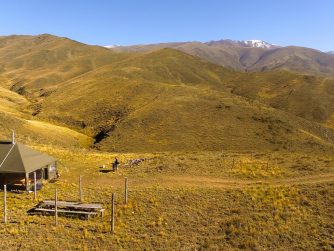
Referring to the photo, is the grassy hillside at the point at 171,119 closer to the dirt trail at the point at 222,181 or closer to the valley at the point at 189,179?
the valley at the point at 189,179

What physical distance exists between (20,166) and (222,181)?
60.2ft

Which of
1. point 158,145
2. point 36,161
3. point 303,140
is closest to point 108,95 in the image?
point 158,145

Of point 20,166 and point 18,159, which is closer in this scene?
point 20,166

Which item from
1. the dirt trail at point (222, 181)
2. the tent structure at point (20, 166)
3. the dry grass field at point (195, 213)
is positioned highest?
the tent structure at point (20, 166)

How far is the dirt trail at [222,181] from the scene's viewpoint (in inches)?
1278

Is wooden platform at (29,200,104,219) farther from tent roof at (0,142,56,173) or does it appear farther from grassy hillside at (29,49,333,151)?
grassy hillside at (29,49,333,151)

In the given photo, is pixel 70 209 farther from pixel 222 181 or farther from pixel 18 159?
pixel 222 181

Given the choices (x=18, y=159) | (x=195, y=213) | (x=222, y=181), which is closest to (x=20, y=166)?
(x=18, y=159)

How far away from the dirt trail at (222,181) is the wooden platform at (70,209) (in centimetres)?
701

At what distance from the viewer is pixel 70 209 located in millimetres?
27438

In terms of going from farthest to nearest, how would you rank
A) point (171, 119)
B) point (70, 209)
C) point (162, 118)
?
point (162, 118) → point (171, 119) → point (70, 209)

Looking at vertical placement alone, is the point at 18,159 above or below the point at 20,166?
above

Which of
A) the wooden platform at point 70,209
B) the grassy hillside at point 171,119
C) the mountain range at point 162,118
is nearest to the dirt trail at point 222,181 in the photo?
the wooden platform at point 70,209

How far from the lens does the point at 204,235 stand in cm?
2416
